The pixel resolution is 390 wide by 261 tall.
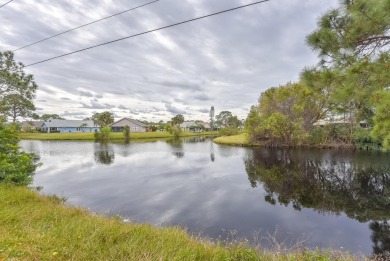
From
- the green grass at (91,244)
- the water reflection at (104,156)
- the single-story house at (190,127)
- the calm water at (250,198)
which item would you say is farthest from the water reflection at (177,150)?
the single-story house at (190,127)

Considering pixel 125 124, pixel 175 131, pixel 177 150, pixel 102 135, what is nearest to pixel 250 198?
pixel 177 150

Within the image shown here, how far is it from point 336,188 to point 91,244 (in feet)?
40.5

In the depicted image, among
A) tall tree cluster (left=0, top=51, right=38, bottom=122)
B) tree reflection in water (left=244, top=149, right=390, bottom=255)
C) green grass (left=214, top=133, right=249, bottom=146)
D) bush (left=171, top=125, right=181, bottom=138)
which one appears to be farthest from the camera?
bush (left=171, top=125, right=181, bottom=138)

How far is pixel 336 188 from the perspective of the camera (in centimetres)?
1208

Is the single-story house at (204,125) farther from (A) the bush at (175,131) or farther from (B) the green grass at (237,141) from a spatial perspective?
(B) the green grass at (237,141)

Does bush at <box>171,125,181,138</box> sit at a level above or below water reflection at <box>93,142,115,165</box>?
above

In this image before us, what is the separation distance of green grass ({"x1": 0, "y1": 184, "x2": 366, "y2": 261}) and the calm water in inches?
52.2

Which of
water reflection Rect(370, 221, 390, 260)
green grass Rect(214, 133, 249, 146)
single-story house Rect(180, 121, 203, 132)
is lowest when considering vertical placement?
water reflection Rect(370, 221, 390, 260)

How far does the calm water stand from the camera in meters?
7.58

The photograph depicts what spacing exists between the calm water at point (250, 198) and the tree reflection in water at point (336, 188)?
0.03 metres

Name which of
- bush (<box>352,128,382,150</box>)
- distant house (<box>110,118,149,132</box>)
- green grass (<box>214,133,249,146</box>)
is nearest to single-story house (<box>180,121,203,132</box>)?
distant house (<box>110,118,149,132</box>)

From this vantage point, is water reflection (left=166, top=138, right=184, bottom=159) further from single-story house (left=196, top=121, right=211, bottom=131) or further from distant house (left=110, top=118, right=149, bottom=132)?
single-story house (left=196, top=121, right=211, bottom=131)

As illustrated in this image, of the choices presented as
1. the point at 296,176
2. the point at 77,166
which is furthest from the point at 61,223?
the point at 77,166

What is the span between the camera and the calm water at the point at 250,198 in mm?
7582
